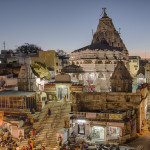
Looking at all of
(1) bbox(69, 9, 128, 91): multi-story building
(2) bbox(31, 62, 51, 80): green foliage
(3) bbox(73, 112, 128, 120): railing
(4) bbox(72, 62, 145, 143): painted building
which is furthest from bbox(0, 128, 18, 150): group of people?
(2) bbox(31, 62, 51, 80): green foliage

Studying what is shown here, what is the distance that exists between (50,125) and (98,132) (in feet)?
18.1

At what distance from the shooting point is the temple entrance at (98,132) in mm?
19016

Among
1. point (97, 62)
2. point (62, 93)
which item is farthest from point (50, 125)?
point (97, 62)

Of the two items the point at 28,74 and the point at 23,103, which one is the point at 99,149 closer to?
the point at 23,103

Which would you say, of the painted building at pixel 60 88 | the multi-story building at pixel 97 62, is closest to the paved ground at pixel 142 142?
the painted building at pixel 60 88

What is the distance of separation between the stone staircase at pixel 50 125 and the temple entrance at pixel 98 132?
139 inches

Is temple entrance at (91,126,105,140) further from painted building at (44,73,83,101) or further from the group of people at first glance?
the group of people

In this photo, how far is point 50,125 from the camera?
20109 millimetres

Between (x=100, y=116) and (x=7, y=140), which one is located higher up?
(x=100, y=116)

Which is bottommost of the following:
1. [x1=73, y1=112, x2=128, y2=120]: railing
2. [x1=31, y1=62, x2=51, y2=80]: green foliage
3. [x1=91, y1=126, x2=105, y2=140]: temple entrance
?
[x1=91, y1=126, x2=105, y2=140]: temple entrance

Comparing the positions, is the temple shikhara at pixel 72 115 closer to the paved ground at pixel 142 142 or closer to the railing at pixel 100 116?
the railing at pixel 100 116

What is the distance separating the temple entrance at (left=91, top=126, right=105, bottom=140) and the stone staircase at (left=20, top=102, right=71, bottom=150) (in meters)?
3.52

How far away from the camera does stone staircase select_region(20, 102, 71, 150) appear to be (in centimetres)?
1809

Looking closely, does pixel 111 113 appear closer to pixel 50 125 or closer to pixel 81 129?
pixel 81 129
